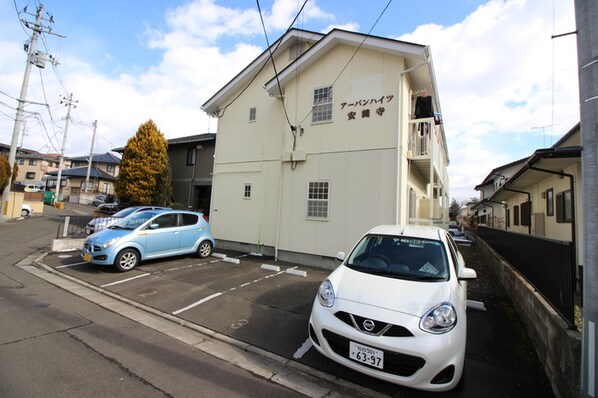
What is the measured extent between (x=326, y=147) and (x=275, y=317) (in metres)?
6.02

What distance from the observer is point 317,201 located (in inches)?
371

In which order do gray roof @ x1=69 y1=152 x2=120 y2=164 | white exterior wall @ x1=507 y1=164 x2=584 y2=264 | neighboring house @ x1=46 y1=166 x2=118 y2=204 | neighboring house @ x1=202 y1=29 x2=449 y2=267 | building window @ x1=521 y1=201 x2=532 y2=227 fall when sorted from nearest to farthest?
white exterior wall @ x1=507 y1=164 x2=584 y2=264 < neighboring house @ x1=202 y1=29 x2=449 y2=267 < building window @ x1=521 y1=201 x2=532 y2=227 < neighboring house @ x1=46 y1=166 x2=118 y2=204 < gray roof @ x1=69 y1=152 x2=120 y2=164

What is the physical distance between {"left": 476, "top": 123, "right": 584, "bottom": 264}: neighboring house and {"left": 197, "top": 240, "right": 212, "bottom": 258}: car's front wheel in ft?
30.1

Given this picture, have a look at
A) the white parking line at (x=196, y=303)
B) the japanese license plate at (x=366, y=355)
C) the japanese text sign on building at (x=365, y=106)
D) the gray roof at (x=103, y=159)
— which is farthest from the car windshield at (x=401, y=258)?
the gray roof at (x=103, y=159)

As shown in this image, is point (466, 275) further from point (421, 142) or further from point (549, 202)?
point (549, 202)

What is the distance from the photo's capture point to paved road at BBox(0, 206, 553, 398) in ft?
10.8

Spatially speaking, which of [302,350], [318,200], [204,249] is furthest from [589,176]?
[204,249]

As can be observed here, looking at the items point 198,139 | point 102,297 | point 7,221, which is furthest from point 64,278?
point 7,221

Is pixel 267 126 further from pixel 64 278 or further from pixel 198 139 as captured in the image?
pixel 198 139

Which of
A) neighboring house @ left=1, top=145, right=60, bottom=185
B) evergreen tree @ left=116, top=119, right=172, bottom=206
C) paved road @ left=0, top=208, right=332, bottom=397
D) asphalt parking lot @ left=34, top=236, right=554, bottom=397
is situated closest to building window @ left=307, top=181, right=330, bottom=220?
asphalt parking lot @ left=34, top=236, right=554, bottom=397

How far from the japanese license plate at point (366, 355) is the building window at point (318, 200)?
6.30 m

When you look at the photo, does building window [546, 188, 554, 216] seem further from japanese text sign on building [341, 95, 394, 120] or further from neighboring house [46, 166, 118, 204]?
neighboring house [46, 166, 118, 204]

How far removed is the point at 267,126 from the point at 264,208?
3.27 m

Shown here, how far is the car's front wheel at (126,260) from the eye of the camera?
7.31m
